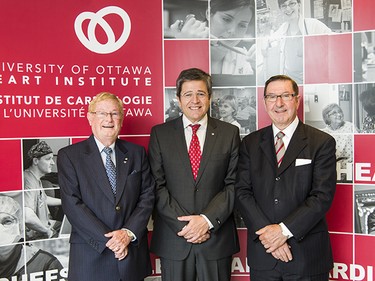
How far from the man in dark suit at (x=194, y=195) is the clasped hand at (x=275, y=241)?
303mm

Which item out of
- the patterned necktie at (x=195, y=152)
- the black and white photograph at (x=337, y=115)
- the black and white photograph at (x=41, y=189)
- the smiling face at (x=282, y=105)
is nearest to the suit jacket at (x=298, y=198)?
the smiling face at (x=282, y=105)

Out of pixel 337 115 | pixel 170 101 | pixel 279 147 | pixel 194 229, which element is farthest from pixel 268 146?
pixel 170 101

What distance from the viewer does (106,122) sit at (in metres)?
2.64

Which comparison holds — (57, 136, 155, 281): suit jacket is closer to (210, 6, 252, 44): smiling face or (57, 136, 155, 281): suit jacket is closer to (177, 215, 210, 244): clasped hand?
(177, 215, 210, 244): clasped hand

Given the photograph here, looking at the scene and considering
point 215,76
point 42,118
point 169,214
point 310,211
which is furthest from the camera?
point 215,76

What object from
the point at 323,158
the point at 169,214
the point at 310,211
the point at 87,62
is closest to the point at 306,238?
the point at 310,211

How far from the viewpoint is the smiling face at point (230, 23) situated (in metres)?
3.42

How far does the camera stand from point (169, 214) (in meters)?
2.76

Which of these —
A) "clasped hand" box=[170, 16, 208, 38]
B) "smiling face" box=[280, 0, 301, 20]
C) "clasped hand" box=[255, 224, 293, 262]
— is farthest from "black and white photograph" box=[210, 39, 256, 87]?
"clasped hand" box=[255, 224, 293, 262]

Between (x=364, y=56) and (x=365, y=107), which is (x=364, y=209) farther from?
(x=364, y=56)

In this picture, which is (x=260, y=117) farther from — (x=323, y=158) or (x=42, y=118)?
(x=42, y=118)

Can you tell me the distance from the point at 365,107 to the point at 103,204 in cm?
210

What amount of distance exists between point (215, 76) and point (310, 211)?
1419 millimetres

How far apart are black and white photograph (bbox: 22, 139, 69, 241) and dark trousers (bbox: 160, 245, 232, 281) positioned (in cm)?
98
